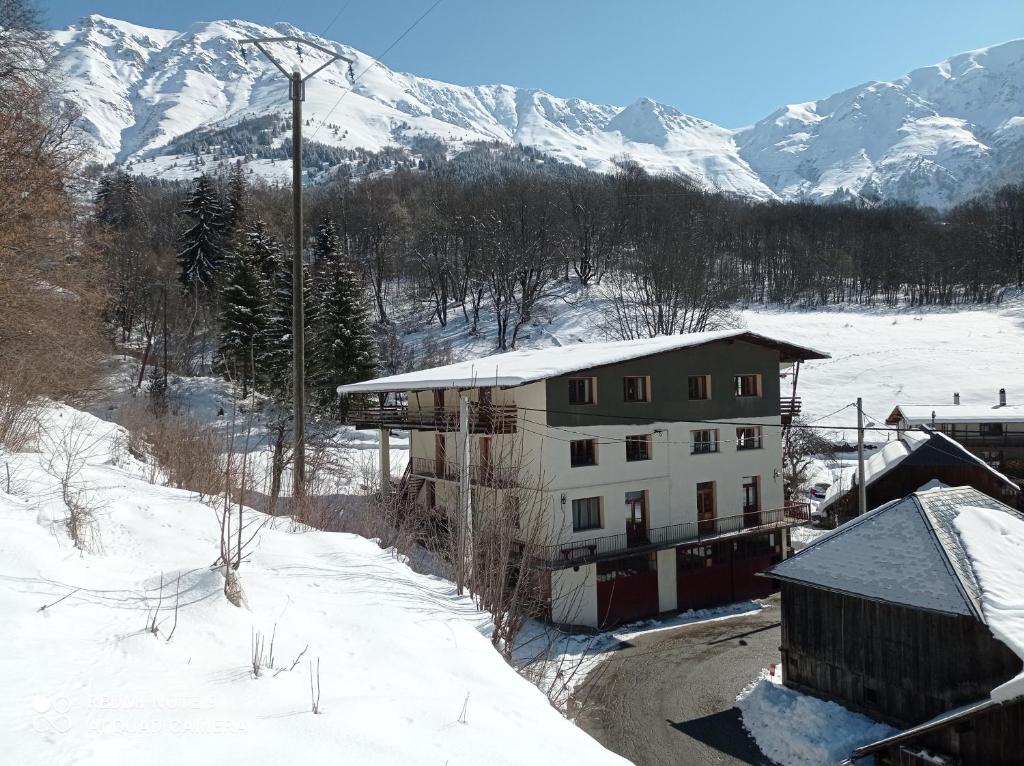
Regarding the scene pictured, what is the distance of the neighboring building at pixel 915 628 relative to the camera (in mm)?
12617

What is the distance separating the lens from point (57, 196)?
1288 centimetres

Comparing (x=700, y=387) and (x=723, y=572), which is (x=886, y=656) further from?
(x=700, y=387)

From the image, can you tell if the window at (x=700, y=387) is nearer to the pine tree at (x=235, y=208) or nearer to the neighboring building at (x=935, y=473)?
the neighboring building at (x=935, y=473)

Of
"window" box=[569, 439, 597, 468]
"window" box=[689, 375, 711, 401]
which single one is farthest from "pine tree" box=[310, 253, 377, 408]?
"window" box=[689, 375, 711, 401]

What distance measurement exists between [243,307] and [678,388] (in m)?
25.9

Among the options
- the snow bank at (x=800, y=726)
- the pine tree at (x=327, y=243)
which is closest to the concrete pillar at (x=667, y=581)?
the snow bank at (x=800, y=726)

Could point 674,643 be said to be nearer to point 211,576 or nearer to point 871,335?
A: point 211,576

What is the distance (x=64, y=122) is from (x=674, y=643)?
2071cm

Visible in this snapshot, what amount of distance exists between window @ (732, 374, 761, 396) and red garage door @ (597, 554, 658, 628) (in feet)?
26.4

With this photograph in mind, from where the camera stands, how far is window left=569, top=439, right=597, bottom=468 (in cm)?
2172

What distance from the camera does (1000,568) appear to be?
14070 mm

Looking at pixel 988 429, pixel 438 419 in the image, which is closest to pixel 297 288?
pixel 438 419

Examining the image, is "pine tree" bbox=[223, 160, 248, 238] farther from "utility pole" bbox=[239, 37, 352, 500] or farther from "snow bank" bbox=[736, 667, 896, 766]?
"snow bank" bbox=[736, 667, 896, 766]

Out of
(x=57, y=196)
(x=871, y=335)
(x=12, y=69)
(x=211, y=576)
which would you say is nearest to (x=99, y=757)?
(x=211, y=576)
